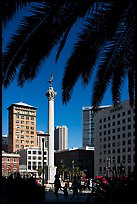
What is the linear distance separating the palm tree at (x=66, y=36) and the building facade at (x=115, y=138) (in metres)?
101

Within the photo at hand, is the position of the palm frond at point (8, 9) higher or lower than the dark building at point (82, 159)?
higher

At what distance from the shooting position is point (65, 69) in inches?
464

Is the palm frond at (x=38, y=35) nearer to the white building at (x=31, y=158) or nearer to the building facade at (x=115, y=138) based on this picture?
the building facade at (x=115, y=138)

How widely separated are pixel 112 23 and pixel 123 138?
111162mm

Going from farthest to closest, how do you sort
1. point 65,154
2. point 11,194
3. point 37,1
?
point 65,154 → point 11,194 → point 37,1

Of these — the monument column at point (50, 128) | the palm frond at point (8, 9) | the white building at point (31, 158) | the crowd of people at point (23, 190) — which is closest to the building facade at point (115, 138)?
the white building at point (31, 158)

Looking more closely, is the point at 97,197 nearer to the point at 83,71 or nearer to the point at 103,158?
the point at 83,71

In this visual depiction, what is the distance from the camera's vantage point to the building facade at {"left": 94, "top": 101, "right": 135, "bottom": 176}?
11600 cm

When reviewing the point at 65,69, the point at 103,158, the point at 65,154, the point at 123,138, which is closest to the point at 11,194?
the point at 65,69

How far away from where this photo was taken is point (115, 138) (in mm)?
123312

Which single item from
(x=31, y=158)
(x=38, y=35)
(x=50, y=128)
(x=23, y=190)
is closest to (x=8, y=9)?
(x=38, y=35)

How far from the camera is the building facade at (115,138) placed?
381 ft

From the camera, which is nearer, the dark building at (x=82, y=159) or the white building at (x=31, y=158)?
the white building at (x=31, y=158)

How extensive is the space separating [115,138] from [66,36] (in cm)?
11470
